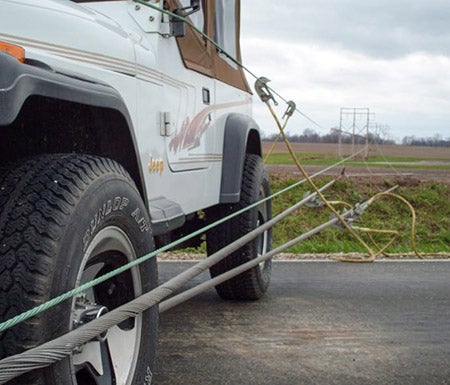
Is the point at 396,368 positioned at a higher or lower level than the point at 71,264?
lower

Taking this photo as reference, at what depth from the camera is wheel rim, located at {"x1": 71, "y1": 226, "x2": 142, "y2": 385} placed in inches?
94.3

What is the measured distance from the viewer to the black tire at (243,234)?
5.12 meters

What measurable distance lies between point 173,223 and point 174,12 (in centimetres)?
110

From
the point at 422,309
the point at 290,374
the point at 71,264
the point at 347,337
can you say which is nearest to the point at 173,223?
the point at 290,374

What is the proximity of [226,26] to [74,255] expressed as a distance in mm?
3265

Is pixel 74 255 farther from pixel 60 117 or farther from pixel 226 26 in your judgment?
pixel 226 26

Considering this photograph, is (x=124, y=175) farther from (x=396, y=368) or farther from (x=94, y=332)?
(x=396, y=368)

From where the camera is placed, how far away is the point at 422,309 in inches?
205

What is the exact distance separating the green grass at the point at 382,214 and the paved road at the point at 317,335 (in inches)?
180

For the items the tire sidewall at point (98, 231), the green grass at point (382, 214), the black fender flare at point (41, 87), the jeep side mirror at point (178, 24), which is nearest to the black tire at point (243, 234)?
the jeep side mirror at point (178, 24)

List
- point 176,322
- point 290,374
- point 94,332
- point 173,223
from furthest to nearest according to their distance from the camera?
point 176,322 → point 290,374 → point 173,223 → point 94,332

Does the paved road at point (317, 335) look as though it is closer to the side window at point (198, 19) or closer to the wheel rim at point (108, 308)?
the wheel rim at point (108, 308)

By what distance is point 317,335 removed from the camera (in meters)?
4.46

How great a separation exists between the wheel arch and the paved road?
1395 mm
